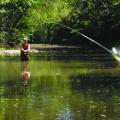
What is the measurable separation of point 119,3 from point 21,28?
961 inches

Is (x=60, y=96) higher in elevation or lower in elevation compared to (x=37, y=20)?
lower

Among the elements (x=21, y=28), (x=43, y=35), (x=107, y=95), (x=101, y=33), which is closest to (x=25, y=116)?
(x=107, y=95)

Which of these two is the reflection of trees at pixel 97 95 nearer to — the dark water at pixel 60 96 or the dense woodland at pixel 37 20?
the dark water at pixel 60 96

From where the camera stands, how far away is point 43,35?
11312cm

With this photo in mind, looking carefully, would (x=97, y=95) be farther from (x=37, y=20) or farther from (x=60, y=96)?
(x=37, y=20)

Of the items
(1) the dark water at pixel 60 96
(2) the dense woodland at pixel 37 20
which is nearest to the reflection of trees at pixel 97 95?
(1) the dark water at pixel 60 96

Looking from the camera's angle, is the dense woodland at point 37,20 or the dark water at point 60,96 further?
the dense woodland at point 37,20

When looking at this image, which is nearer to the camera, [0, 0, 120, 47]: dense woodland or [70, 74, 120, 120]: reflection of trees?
[70, 74, 120, 120]: reflection of trees

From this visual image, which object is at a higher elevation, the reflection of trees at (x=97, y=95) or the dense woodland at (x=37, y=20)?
the dense woodland at (x=37, y=20)

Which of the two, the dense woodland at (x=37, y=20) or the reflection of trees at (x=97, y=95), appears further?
the dense woodland at (x=37, y=20)

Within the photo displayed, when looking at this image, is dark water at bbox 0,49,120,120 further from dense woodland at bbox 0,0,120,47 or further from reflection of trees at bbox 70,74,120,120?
dense woodland at bbox 0,0,120,47

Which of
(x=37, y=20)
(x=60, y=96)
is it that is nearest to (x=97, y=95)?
(x=60, y=96)

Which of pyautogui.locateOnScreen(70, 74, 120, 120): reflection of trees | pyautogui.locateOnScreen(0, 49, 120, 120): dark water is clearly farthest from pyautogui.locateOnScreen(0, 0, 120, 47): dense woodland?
pyautogui.locateOnScreen(70, 74, 120, 120): reflection of trees

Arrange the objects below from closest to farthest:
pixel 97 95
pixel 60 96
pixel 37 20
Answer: pixel 60 96
pixel 97 95
pixel 37 20
